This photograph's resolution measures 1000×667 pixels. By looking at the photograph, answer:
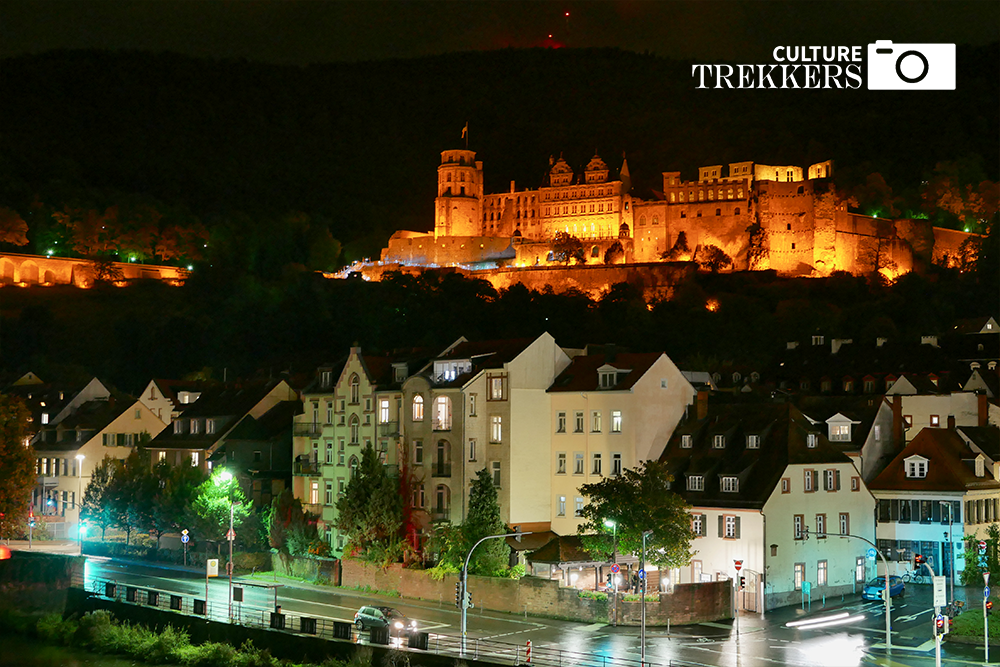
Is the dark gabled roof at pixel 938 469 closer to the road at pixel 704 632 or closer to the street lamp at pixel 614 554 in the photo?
the road at pixel 704 632

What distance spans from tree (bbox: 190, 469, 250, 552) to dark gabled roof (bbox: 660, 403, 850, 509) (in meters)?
21.8

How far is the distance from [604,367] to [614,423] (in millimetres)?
2690

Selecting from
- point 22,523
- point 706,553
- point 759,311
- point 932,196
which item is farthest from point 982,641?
point 932,196

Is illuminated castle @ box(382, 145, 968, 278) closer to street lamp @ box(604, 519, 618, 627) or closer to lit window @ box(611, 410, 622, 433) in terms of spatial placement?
lit window @ box(611, 410, 622, 433)

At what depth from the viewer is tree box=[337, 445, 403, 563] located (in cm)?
6025

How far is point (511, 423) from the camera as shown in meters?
61.9

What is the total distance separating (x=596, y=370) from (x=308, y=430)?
17.6m

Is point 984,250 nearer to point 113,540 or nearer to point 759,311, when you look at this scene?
point 759,311

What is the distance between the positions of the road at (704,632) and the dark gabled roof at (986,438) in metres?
8.78

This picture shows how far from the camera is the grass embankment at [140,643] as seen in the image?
48.1 m

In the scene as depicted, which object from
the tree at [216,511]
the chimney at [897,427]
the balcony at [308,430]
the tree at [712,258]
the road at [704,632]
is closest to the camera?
the road at [704,632]

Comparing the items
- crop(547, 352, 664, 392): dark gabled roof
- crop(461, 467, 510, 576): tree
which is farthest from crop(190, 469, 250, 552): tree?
crop(547, 352, 664, 392): dark gabled roof

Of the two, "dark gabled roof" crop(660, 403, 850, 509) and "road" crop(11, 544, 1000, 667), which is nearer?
"road" crop(11, 544, 1000, 667)

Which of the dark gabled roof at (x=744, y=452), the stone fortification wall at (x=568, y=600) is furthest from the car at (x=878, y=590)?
the stone fortification wall at (x=568, y=600)
